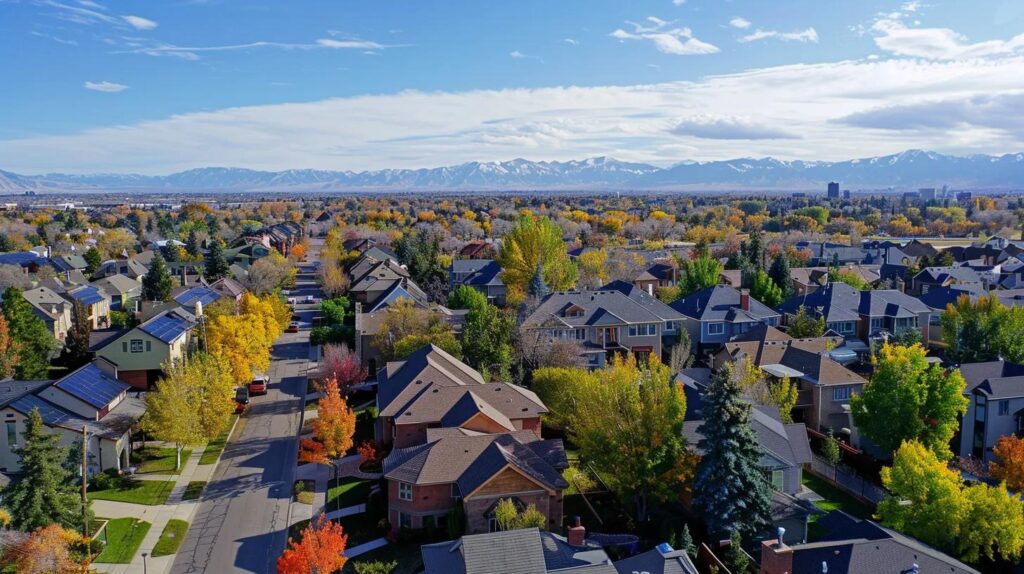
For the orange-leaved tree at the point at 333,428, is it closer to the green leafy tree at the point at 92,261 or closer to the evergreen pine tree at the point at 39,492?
the evergreen pine tree at the point at 39,492

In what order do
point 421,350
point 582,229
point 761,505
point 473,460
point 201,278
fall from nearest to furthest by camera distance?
point 761,505 < point 473,460 < point 421,350 < point 201,278 < point 582,229

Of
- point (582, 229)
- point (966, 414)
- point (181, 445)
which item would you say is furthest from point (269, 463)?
point (582, 229)

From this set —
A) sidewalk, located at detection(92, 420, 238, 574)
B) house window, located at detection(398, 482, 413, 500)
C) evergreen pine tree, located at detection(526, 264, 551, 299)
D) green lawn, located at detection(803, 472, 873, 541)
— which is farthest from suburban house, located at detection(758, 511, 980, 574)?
evergreen pine tree, located at detection(526, 264, 551, 299)

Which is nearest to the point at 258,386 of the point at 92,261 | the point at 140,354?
the point at 140,354

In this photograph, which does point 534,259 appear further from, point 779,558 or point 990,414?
point 779,558

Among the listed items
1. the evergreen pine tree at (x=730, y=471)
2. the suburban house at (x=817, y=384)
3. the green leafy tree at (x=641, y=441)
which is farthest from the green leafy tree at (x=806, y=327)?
the evergreen pine tree at (x=730, y=471)

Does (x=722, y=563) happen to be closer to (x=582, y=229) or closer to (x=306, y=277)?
(x=306, y=277)
